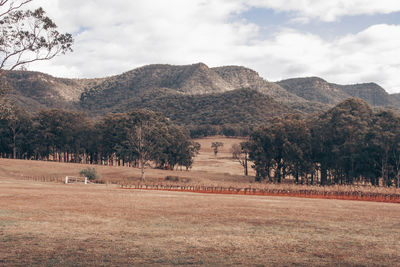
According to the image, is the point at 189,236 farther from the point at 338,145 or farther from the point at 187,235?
the point at 338,145

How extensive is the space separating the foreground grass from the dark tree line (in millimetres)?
42714

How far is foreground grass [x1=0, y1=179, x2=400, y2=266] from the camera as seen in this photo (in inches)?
501

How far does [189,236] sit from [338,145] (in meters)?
59.8

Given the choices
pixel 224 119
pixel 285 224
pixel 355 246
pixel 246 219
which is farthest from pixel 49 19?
pixel 224 119

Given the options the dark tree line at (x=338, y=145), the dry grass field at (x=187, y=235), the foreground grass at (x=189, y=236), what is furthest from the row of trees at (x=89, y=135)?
the foreground grass at (x=189, y=236)

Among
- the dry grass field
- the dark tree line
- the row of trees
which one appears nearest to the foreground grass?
the dry grass field

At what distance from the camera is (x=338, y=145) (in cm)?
6944

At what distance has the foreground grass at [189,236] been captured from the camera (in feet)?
41.8

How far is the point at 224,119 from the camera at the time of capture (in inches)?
7032

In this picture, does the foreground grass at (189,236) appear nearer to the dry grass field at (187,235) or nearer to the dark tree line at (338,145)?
the dry grass field at (187,235)

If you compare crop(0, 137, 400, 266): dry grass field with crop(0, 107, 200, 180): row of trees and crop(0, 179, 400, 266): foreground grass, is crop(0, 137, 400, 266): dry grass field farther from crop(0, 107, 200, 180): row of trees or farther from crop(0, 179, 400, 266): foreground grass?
crop(0, 107, 200, 180): row of trees

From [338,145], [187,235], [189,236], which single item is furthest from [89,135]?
[189,236]

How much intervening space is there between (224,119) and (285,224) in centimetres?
15910

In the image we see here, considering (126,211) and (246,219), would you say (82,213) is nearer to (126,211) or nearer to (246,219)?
(126,211)
